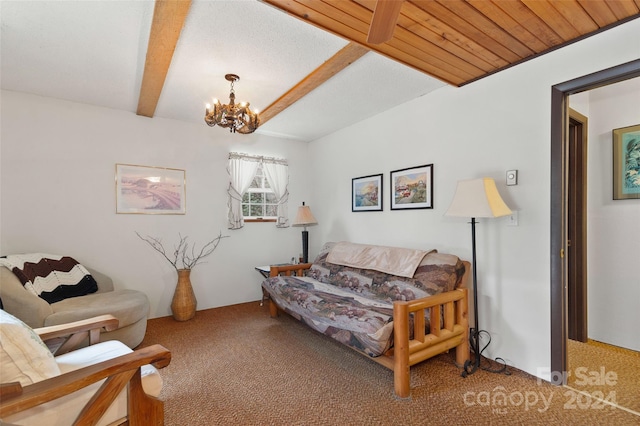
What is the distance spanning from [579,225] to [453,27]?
221 cm

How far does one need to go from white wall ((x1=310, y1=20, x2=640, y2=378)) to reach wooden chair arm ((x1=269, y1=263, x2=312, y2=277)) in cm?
120

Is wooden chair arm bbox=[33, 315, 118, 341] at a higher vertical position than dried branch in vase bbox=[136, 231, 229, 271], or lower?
lower

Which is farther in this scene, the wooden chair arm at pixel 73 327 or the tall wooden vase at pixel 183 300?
the tall wooden vase at pixel 183 300

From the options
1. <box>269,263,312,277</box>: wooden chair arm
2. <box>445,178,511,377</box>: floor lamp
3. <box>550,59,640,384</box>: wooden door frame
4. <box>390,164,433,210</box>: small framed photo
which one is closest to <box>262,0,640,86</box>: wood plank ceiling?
<box>550,59,640,384</box>: wooden door frame

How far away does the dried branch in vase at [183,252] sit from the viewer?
3.56 m

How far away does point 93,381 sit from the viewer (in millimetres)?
1131

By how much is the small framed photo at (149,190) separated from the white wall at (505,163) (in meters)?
2.61

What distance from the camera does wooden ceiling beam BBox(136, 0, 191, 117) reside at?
1.71 metres

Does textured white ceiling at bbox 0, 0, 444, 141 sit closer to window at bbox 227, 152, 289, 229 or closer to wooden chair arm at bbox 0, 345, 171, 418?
window at bbox 227, 152, 289, 229

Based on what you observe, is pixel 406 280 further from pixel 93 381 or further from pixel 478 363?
pixel 93 381

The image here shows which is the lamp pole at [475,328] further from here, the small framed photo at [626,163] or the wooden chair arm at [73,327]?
the wooden chair arm at [73,327]

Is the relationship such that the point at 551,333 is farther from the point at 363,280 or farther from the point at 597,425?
the point at 363,280

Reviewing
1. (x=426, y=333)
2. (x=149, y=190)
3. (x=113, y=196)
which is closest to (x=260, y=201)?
(x=149, y=190)

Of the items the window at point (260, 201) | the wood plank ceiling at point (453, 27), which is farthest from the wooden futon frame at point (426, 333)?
the window at point (260, 201)
